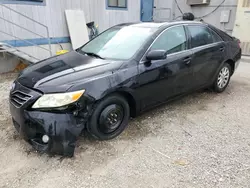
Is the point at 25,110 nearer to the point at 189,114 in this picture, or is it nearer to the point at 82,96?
the point at 82,96

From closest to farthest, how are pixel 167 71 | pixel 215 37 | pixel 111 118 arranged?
pixel 111 118 < pixel 167 71 < pixel 215 37

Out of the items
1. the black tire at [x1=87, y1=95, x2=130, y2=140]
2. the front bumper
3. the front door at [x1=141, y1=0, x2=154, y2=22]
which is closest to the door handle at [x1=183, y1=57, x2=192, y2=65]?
the black tire at [x1=87, y1=95, x2=130, y2=140]

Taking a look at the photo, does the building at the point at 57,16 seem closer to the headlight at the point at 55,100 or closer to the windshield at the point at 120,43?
the windshield at the point at 120,43

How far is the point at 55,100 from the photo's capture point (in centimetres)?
239

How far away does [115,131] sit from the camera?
298cm

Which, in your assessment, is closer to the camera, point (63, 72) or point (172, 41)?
point (63, 72)

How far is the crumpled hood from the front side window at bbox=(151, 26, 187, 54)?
76 centimetres

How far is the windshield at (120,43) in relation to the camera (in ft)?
10.4

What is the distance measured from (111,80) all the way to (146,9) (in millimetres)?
8090

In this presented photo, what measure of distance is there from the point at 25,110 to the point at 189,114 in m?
2.52

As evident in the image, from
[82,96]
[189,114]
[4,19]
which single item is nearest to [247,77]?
[189,114]

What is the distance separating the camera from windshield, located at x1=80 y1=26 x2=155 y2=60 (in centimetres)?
316

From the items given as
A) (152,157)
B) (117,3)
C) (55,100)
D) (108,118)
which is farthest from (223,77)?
(117,3)

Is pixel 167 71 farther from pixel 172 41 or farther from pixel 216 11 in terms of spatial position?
pixel 216 11
